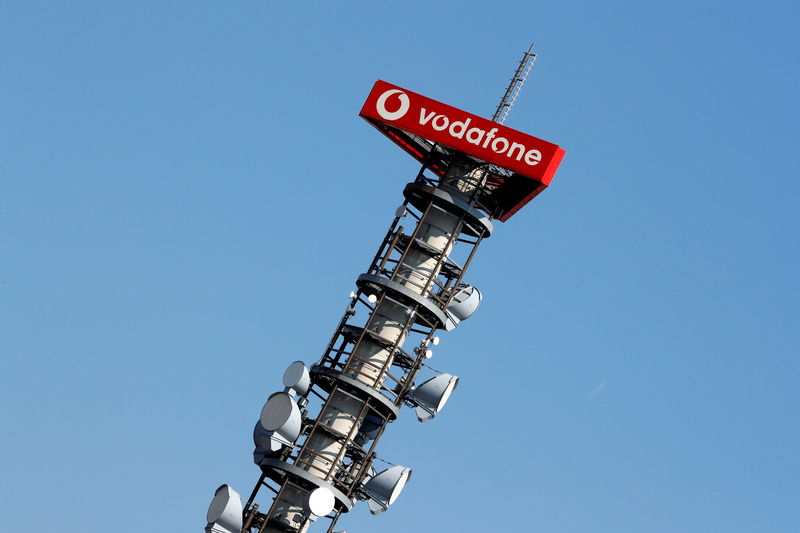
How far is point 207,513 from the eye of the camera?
64125mm

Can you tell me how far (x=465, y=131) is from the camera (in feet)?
226

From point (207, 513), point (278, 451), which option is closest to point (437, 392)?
point (278, 451)

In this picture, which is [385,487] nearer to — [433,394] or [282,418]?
[433,394]

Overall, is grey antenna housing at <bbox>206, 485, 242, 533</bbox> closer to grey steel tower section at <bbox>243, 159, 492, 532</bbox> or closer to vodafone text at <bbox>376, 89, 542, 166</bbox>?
grey steel tower section at <bbox>243, 159, 492, 532</bbox>

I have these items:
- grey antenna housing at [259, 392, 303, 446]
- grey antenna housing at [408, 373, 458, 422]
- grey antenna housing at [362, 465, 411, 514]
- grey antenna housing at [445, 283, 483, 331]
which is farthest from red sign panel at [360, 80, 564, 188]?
grey antenna housing at [362, 465, 411, 514]

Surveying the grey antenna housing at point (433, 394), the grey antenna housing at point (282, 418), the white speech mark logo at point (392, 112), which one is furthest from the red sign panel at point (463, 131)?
the grey antenna housing at point (282, 418)

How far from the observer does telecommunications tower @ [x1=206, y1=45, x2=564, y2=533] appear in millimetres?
64688

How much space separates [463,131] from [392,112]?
12.5ft

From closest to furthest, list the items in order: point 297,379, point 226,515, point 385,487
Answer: point 226,515
point 385,487
point 297,379

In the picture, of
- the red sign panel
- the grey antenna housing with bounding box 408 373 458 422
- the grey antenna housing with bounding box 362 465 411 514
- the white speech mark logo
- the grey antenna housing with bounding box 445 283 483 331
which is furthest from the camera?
the white speech mark logo

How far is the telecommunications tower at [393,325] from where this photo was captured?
64.7m

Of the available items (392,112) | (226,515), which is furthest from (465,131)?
(226,515)

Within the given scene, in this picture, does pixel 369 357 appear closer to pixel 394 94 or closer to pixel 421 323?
pixel 421 323

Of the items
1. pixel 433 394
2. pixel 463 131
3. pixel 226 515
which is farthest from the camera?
pixel 463 131
